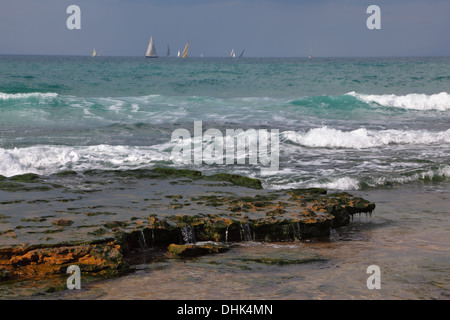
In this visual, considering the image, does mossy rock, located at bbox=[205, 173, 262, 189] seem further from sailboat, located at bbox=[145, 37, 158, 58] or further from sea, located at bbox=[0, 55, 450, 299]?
sailboat, located at bbox=[145, 37, 158, 58]

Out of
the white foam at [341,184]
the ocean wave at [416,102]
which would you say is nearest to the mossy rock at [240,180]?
the white foam at [341,184]

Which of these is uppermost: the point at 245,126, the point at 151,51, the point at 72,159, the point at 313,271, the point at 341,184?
the point at 151,51

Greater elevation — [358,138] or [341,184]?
[358,138]

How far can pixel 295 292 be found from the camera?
447 centimetres

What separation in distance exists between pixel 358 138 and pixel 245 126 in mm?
4674

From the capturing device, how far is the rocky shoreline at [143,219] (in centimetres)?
498

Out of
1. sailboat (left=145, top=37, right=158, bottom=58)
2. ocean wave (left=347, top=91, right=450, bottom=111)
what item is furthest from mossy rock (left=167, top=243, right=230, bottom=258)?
sailboat (left=145, top=37, right=158, bottom=58)

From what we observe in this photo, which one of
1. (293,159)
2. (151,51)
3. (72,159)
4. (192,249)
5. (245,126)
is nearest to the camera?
(192,249)

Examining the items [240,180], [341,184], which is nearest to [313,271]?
[240,180]

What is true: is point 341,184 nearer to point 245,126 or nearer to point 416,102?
point 245,126

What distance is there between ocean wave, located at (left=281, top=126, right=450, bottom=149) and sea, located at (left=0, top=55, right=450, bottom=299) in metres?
0.04

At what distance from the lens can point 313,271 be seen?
16.8 ft

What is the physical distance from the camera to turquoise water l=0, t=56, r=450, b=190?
11.3m

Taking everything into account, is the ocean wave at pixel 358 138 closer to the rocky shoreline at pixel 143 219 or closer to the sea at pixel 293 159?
the sea at pixel 293 159
